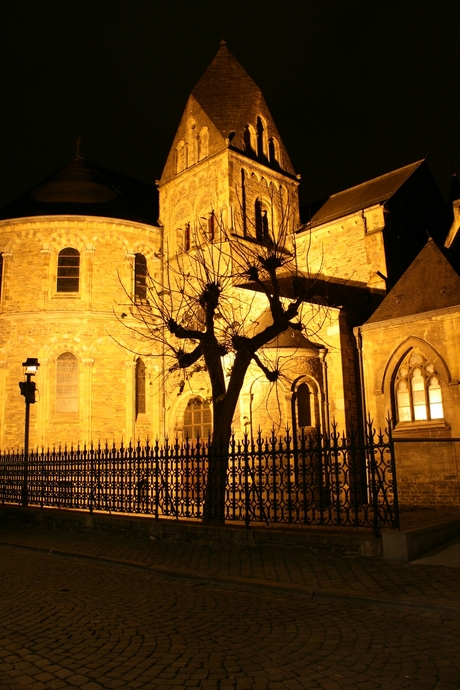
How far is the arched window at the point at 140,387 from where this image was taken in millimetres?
26695

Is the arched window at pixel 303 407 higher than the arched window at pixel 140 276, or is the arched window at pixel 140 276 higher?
the arched window at pixel 140 276

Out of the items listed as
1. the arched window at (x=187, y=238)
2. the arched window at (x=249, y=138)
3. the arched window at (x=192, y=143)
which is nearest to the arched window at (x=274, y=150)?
the arched window at (x=249, y=138)

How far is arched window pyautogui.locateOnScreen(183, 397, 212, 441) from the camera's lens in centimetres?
2419

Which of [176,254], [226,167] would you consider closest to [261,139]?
[226,167]

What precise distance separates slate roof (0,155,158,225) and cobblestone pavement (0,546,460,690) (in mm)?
22572

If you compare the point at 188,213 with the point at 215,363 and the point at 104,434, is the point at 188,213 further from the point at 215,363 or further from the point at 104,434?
the point at 215,363

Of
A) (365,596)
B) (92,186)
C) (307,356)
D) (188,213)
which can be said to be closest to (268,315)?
(307,356)

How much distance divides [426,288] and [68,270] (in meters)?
15.8

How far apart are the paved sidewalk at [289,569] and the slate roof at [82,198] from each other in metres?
19.4

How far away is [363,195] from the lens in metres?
28.1

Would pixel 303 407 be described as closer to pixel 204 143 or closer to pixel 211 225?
pixel 211 225

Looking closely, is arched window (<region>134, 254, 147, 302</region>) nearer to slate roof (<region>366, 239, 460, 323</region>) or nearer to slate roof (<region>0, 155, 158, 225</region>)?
slate roof (<region>0, 155, 158, 225</region>)

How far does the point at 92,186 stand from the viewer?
29.6 meters

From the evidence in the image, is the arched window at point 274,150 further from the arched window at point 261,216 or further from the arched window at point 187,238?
the arched window at point 187,238
